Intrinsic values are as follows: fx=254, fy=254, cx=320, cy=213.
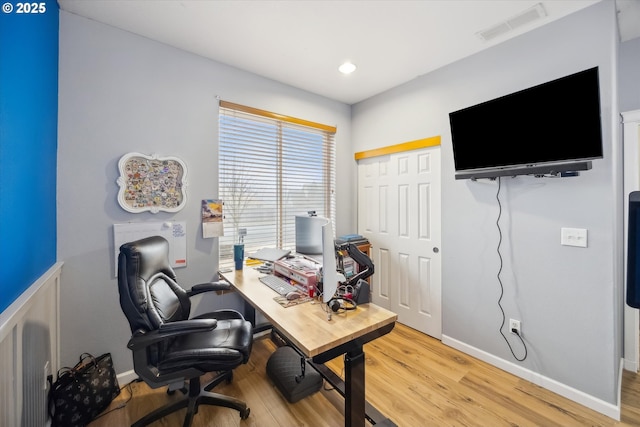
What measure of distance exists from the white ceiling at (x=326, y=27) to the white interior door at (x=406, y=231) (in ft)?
3.07

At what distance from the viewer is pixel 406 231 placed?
287 cm

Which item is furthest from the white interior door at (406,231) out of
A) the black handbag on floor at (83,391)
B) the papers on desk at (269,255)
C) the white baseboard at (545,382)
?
the black handbag on floor at (83,391)

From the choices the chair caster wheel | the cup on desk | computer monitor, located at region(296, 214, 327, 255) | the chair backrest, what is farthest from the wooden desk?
the cup on desk

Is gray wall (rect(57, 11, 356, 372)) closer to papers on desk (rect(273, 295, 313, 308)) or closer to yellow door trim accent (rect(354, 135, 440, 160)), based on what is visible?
papers on desk (rect(273, 295, 313, 308))

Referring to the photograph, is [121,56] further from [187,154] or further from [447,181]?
[447,181]

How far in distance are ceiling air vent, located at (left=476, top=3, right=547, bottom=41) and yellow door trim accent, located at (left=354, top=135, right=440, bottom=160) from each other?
846 millimetres

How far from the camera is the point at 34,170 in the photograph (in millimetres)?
1355

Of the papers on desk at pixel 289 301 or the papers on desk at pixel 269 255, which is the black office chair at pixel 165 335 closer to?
the papers on desk at pixel 289 301

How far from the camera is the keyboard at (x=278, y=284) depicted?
1780 mm

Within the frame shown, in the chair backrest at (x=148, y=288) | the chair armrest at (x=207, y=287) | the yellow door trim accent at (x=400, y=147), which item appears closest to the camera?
the chair backrest at (x=148, y=288)

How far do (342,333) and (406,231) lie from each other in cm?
190

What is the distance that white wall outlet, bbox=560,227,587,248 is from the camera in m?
1.75

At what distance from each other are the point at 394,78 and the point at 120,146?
8.64ft

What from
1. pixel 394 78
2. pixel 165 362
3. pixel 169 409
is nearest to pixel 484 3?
pixel 394 78
